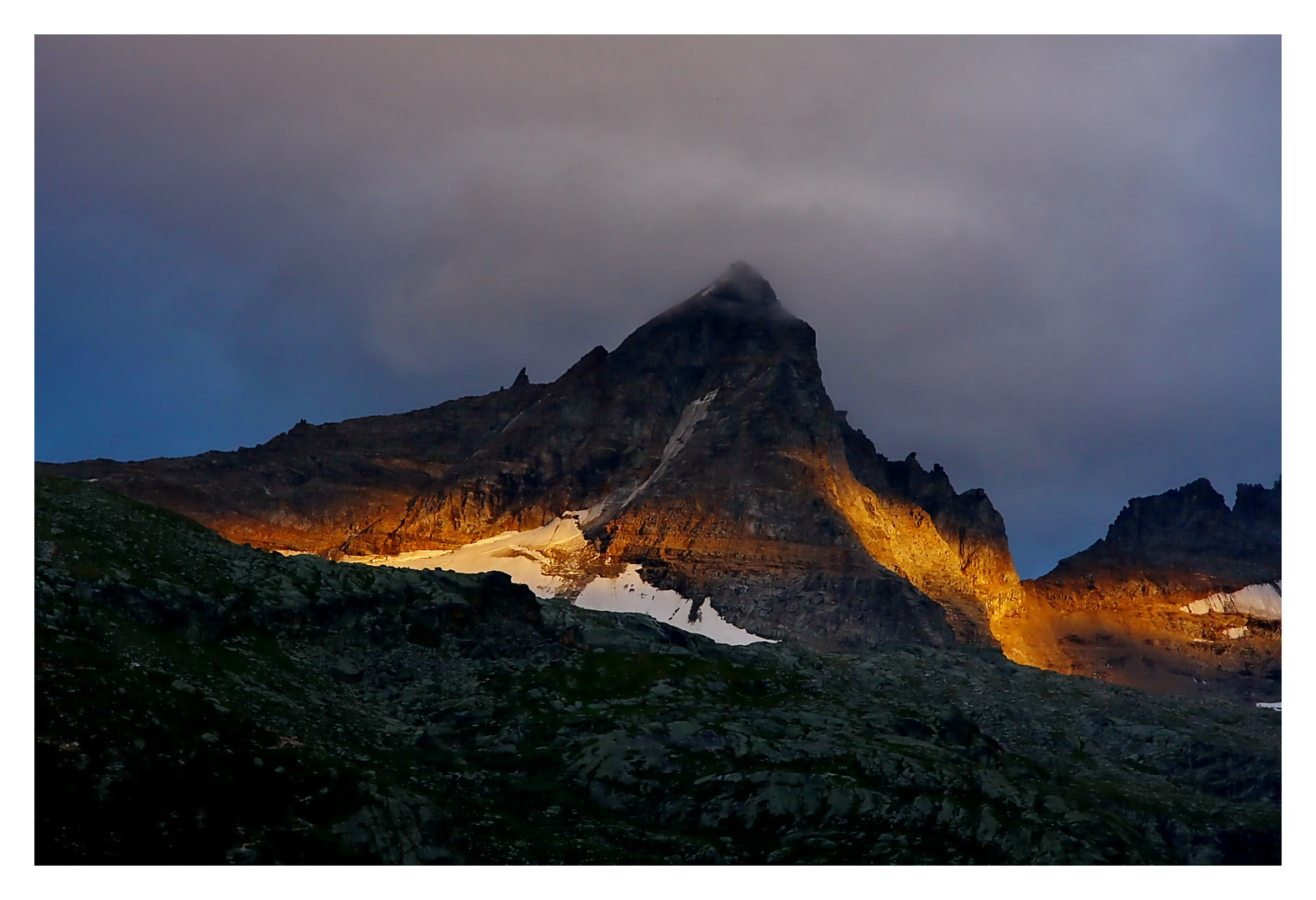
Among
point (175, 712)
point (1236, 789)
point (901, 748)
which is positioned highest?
point (175, 712)

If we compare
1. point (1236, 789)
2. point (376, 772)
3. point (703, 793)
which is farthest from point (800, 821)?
point (1236, 789)

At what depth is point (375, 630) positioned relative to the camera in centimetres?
10088

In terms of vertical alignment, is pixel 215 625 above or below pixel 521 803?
above

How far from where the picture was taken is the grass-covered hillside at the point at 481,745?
59688 millimetres

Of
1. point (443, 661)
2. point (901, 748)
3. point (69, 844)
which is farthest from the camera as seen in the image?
point (443, 661)

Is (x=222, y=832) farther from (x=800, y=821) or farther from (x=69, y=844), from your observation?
(x=800, y=821)

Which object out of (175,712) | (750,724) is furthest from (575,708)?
(175,712)

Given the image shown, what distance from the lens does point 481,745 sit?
8325cm

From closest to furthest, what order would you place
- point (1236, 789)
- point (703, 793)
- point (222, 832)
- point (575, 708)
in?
point (222, 832) → point (703, 793) → point (575, 708) → point (1236, 789)

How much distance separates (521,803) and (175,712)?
19558 millimetres

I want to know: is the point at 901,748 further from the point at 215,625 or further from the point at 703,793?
the point at 215,625

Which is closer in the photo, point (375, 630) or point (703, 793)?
point (703, 793)

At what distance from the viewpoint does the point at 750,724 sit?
89250mm

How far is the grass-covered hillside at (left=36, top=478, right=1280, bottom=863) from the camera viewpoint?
59.7 metres
